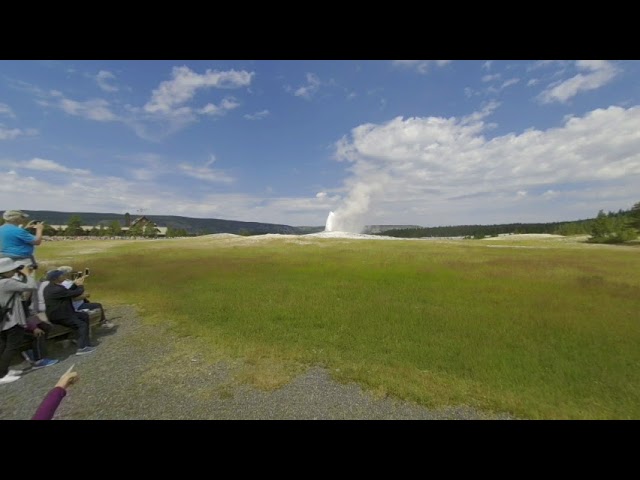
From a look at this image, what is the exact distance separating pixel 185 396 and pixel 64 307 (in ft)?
14.7

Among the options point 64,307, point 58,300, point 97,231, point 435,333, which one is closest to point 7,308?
point 58,300

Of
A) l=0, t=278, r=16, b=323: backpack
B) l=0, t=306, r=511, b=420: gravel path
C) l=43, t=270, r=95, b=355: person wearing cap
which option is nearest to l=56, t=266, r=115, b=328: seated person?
l=43, t=270, r=95, b=355: person wearing cap

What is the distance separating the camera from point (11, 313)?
5.60 m

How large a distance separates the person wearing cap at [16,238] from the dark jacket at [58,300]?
34.9 inches

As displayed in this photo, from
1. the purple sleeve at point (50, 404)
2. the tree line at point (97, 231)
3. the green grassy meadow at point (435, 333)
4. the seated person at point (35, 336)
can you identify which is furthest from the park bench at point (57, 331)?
the tree line at point (97, 231)

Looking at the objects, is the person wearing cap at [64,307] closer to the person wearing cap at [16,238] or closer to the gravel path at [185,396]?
the gravel path at [185,396]

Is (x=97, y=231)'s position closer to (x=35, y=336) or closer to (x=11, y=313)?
(x=35, y=336)

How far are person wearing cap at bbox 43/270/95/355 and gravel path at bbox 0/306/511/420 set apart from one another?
562mm

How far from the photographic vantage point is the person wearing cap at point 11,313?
5.42 m

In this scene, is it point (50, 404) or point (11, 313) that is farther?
point (11, 313)
